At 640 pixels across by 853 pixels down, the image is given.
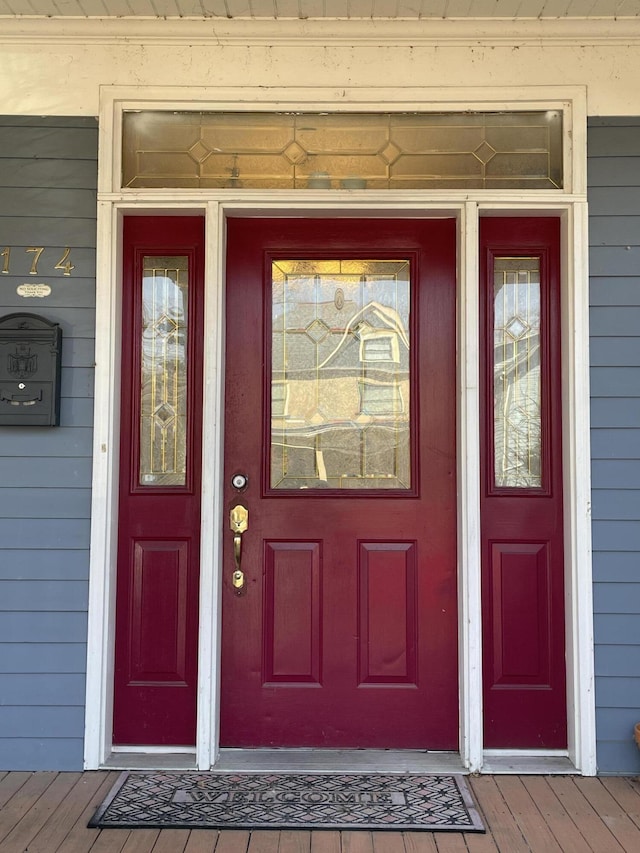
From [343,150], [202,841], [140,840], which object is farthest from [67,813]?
[343,150]

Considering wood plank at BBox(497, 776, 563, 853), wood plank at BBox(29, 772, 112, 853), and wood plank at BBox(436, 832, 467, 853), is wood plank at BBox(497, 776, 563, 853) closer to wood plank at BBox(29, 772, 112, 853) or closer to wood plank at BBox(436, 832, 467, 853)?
wood plank at BBox(436, 832, 467, 853)

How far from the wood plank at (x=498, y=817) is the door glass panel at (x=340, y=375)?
1132 millimetres

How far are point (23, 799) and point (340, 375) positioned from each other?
6.32 feet

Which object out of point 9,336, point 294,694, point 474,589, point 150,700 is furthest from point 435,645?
point 9,336

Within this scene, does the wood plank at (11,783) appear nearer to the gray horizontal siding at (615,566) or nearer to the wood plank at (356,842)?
the wood plank at (356,842)

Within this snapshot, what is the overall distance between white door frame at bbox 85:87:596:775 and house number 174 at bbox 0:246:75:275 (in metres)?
0.13

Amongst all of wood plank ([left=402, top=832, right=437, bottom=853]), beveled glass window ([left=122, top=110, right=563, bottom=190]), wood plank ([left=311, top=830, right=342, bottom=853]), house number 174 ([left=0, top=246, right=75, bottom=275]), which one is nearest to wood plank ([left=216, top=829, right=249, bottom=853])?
wood plank ([left=311, top=830, right=342, bottom=853])

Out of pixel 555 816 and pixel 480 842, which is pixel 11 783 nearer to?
pixel 480 842

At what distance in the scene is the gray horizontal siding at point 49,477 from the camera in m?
2.84

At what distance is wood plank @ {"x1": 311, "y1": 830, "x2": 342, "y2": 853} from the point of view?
231cm

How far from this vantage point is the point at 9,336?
2879 millimetres

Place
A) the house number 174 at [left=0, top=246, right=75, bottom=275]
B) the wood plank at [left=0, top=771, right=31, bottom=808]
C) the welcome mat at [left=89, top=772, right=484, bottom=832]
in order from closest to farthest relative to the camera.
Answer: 1. the welcome mat at [left=89, top=772, right=484, bottom=832]
2. the wood plank at [left=0, top=771, right=31, bottom=808]
3. the house number 174 at [left=0, top=246, right=75, bottom=275]

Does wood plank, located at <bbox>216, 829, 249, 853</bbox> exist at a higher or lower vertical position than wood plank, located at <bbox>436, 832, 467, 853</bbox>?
lower

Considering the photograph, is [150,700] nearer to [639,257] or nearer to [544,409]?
[544,409]
